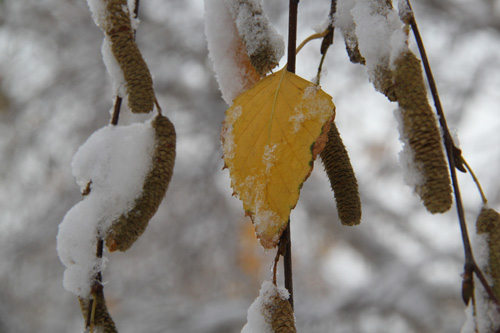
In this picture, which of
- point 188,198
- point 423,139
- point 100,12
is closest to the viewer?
point 423,139

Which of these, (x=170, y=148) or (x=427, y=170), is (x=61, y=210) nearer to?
(x=170, y=148)

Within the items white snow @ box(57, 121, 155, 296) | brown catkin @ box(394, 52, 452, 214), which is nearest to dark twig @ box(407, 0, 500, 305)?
brown catkin @ box(394, 52, 452, 214)

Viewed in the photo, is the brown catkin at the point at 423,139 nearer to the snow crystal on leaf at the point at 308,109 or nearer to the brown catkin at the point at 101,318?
the snow crystal on leaf at the point at 308,109

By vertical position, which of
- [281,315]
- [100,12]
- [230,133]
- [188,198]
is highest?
[188,198]

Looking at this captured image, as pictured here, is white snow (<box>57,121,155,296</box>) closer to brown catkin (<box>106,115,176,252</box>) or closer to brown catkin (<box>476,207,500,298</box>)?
brown catkin (<box>106,115,176,252</box>)

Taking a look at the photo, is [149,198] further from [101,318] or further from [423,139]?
[423,139]

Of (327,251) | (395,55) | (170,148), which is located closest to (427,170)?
(395,55)

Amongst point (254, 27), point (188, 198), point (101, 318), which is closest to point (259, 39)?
point (254, 27)
